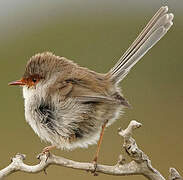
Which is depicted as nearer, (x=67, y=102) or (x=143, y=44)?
(x=67, y=102)

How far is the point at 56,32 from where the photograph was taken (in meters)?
12.6

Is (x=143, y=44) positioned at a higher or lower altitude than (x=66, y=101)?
higher

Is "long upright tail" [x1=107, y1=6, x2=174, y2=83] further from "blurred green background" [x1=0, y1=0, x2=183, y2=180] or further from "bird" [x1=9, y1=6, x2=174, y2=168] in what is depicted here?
"blurred green background" [x1=0, y1=0, x2=183, y2=180]

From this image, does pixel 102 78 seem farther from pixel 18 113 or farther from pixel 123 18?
pixel 123 18

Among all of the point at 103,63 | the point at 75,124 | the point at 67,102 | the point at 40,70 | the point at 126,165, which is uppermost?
the point at 103,63

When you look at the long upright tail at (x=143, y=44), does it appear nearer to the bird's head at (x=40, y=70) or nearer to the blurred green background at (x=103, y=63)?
the bird's head at (x=40, y=70)

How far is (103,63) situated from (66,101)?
17.8 ft

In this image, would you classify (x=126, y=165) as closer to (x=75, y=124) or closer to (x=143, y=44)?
(x=75, y=124)

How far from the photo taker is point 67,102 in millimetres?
5453

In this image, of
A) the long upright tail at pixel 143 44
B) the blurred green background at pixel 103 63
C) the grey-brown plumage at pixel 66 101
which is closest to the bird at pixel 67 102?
the grey-brown plumage at pixel 66 101

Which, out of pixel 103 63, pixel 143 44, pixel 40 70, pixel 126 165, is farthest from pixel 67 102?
pixel 103 63

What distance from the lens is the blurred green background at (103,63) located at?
362 inches

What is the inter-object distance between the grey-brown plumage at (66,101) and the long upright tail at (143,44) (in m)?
0.27

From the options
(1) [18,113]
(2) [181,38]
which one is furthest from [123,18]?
(1) [18,113]
